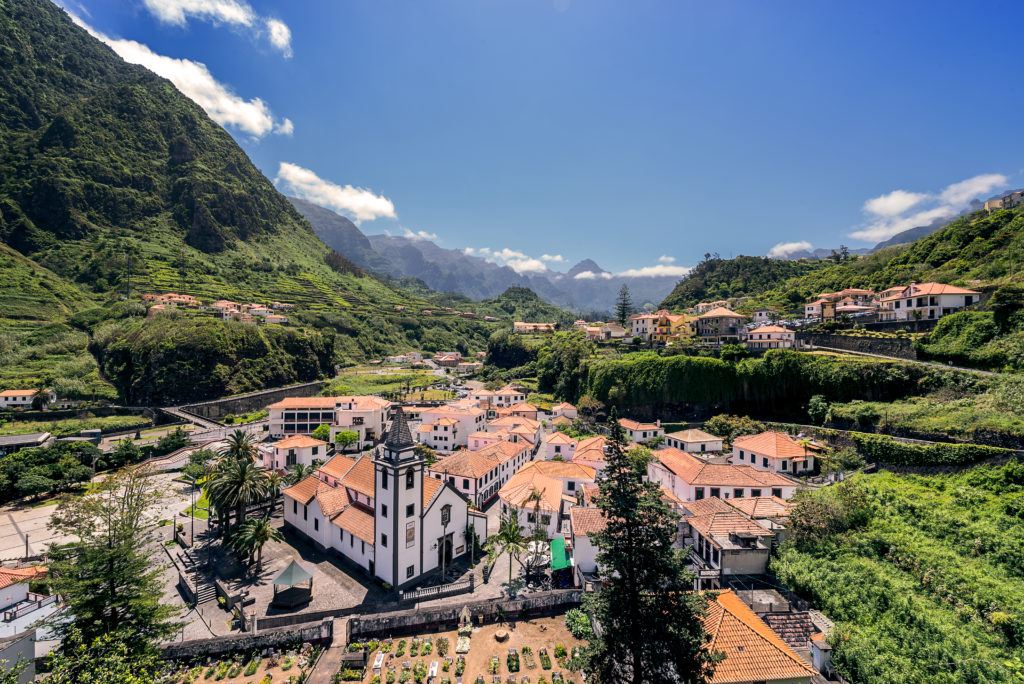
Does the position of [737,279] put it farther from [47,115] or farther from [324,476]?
[47,115]

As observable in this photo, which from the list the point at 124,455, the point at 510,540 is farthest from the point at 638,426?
the point at 124,455

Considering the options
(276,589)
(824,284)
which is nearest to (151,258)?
(276,589)

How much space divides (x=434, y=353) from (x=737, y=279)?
8431 centimetres

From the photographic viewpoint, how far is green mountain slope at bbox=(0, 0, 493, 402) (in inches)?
2707

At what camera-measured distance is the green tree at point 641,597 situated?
1309 cm

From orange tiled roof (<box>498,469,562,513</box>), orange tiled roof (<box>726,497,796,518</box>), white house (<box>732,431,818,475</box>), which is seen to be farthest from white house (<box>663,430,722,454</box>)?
orange tiled roof (<box>498,469,562,513</box>)

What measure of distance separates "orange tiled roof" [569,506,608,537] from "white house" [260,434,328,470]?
28387 millimetres

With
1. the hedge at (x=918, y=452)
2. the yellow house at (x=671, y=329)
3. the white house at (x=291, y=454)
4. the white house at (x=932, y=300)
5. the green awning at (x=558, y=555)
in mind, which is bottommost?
the green awning at (x=558, y=555)

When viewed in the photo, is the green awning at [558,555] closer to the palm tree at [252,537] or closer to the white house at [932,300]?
the palm tree at [252,537]

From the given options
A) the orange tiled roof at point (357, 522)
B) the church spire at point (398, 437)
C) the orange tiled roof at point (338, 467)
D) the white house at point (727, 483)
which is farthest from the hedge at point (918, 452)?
the orange tiled roof at point (338, 467)

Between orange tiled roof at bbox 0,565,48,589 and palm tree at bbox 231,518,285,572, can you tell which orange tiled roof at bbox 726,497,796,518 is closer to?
palm tree at bbox 231,518,285,572

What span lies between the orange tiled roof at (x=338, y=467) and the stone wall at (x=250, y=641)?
12.3m

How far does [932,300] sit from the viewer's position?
40.4 meters

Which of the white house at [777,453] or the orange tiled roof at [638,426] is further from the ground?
the white house at [777,453]
